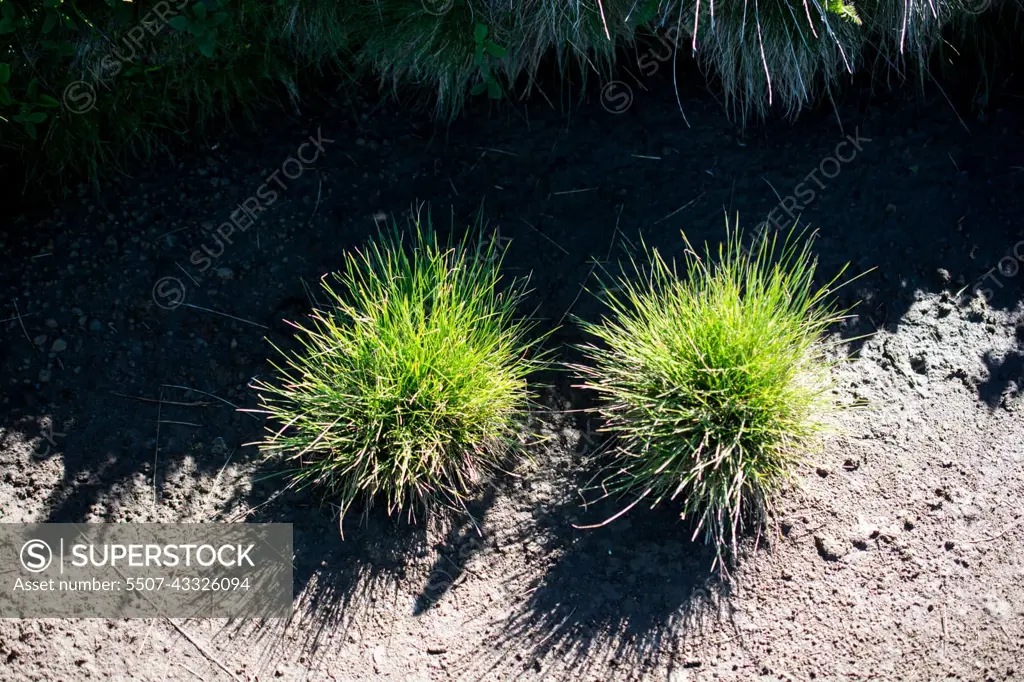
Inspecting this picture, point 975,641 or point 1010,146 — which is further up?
point 1010,146

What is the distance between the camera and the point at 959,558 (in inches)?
109

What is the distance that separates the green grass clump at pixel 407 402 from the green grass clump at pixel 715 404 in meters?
0.40

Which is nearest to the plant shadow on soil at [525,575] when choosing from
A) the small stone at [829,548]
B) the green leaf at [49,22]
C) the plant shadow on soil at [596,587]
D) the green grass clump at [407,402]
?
the plant shadow on soil at [596,587]

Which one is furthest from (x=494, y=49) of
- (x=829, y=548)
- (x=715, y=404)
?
(x=829, y=548)

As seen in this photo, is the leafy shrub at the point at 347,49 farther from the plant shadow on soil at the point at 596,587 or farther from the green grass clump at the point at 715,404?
the plant shadow on soil at the point at 596,587

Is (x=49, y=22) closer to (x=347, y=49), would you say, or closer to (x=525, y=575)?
(x=347, y=49)

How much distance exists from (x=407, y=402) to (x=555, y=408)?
1.98 feet

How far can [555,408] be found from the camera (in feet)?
9.73

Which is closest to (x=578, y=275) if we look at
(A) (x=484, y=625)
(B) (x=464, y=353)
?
(B) (x=464, y=353)

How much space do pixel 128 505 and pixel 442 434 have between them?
3.79ft

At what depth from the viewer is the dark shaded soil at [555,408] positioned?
2.61m

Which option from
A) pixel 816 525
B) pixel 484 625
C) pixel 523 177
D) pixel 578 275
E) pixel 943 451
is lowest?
pixel 484 625

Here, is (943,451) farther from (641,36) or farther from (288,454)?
(288,454)

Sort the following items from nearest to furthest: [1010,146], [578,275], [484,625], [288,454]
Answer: [484,625]
[288,454]
[578,275]
[1010,146]
